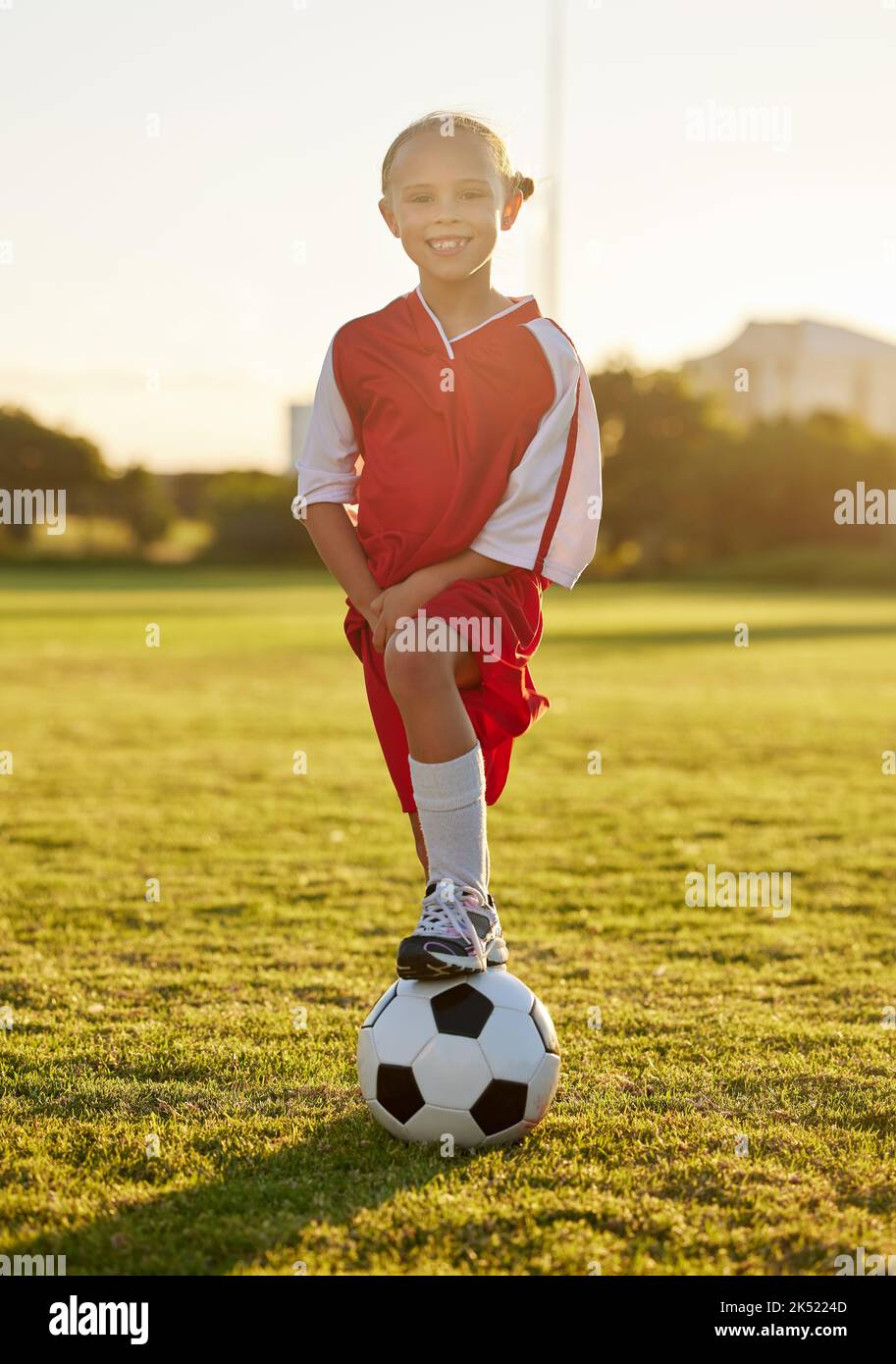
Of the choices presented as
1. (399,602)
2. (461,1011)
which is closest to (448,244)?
(399,602)

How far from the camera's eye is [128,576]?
56.1 metres

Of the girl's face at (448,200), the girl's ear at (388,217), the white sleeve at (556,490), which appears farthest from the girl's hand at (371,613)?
the girl's ear at (388,217)

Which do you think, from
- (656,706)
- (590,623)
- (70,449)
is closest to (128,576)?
(70,449)

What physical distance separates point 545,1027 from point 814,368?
125225 millimetres

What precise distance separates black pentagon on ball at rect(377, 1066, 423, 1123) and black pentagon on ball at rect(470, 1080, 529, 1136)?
0.49 ft

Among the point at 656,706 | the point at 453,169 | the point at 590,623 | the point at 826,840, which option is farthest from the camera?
the point at 590,623

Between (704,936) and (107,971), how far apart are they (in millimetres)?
2398

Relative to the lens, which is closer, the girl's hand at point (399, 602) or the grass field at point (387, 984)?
the grass field at point (387, 984)

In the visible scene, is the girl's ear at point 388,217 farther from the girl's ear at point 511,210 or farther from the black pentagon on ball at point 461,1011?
the black pentagon on ball at point 461,1011

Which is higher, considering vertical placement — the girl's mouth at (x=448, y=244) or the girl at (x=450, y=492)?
the girl's mouth at (x=448, y=244)

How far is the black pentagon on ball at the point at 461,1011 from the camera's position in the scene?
3375mm

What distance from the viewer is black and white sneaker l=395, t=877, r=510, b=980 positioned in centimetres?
326

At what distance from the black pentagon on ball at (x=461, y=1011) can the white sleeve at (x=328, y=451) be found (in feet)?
4.31
